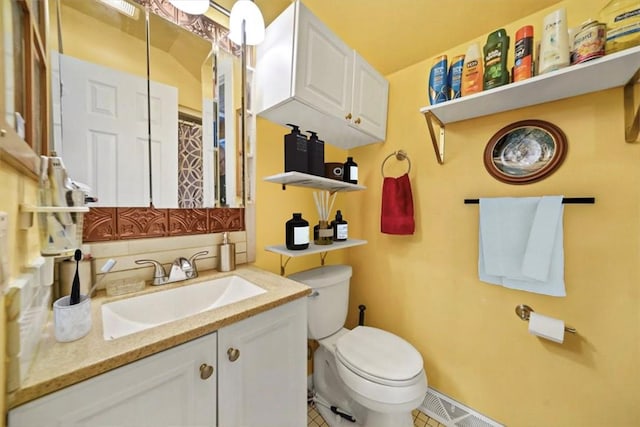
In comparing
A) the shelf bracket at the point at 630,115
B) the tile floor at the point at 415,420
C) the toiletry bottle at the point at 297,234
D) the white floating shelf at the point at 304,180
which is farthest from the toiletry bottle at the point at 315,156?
the tile floor at the point at 415,420

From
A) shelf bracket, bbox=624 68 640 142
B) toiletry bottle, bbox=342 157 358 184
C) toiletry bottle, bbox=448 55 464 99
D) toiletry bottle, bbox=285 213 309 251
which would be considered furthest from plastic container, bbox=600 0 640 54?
toiletry bottle, bbox=285 213 309 251

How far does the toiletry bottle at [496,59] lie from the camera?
982 millimetres

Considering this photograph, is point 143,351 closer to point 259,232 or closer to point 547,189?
point 259,232

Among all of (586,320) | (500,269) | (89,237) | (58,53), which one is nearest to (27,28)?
(58,53)

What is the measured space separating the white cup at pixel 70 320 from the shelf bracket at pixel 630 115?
1916mm

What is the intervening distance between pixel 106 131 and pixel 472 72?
159cm

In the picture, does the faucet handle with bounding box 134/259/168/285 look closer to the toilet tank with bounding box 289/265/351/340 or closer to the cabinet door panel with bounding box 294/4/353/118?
the toilet tank with bounding box 289/265/351/340

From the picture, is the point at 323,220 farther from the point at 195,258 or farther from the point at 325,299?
the point at 195,258

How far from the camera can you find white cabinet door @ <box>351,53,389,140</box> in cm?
131

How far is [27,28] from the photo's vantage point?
20.2 inches

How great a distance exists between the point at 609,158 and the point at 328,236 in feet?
4.17

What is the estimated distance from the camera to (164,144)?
98 centimetres

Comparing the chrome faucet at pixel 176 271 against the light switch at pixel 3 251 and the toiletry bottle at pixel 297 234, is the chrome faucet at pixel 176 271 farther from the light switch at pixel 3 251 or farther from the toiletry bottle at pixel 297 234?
the light switch at pixel 3 251

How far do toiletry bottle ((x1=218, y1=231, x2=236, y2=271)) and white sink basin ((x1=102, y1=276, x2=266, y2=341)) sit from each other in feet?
0.24
